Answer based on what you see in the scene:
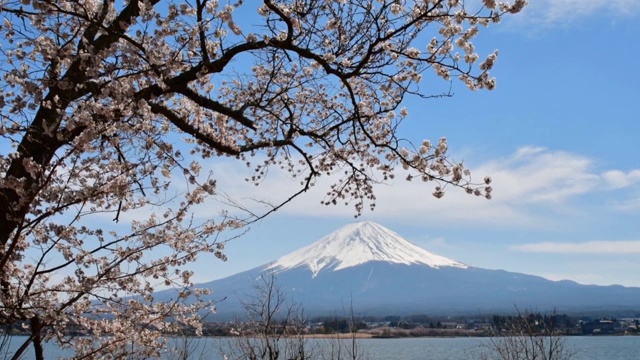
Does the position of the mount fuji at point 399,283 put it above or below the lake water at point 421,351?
above

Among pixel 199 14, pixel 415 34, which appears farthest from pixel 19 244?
pixel 415 34

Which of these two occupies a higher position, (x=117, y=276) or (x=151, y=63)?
(x=151, y=63)

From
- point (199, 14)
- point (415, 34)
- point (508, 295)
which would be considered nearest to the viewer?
point (199, 14)

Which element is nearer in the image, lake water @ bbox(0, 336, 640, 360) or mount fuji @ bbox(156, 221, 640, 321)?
lake water @ bbox(0, 336, 640, 360)

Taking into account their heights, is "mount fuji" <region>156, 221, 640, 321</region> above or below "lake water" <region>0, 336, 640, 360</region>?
above

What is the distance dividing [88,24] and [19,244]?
41.3 inches

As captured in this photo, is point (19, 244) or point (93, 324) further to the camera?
point (93, 324)

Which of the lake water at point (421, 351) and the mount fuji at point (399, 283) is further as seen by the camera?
the mount fuji at point (399, 283)

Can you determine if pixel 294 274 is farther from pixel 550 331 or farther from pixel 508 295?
pixel 550 331

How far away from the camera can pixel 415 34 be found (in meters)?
3.71

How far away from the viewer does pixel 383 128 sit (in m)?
4.54

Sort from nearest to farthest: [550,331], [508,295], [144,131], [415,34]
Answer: [144,131] → [415,34] → [550,331] → [508,295]

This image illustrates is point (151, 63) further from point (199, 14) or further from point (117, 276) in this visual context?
point (117, 276)

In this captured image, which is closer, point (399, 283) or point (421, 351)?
point (421, 351)
